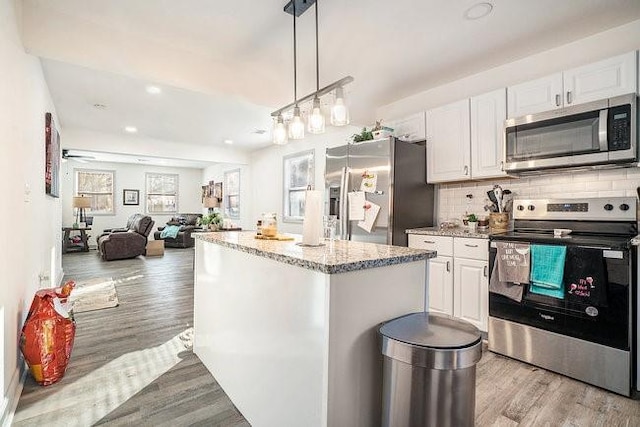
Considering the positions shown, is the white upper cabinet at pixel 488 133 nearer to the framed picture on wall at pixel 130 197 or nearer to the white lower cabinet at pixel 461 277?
the white lower cabinet at pixel 461 277

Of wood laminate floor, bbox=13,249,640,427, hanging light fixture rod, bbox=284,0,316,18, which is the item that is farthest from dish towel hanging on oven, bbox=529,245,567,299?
hanging light fixture rod, bbox=284,0,316,18

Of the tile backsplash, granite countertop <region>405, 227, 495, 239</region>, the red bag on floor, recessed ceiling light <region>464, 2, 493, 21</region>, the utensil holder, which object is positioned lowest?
the red bag on floor

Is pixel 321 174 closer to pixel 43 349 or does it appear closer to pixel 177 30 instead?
pixel 177 30

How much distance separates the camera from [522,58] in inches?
112

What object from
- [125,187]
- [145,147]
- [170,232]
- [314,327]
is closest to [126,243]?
[170,232]

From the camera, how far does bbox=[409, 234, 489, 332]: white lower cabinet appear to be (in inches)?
105

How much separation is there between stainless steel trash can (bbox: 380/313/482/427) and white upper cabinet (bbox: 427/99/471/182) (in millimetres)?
2263

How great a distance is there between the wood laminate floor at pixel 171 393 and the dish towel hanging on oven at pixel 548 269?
1.90 feet

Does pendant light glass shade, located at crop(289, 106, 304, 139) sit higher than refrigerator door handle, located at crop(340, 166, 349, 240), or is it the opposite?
pendant light glass shade, located at crop(289, 106, 304, 139)

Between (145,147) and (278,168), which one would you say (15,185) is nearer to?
(145,147)

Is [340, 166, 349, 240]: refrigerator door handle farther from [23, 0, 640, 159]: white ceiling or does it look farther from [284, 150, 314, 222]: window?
[284, 150, 314, 222]: window

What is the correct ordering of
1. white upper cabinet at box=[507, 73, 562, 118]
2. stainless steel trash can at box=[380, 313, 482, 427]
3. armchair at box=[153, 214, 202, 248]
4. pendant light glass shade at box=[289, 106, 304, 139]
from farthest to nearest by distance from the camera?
armchair at box=[153, 214, 202, 248] < white upper cabinet at box=[507, 73, 562, 118] < pendant light glass shade at box=[289, 106, 304, 139] < stainless steel trash can at box=[380, 313, 482, 427]

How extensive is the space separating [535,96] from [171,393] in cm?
344

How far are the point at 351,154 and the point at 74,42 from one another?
2.49 m
